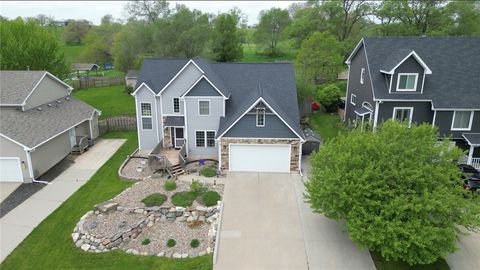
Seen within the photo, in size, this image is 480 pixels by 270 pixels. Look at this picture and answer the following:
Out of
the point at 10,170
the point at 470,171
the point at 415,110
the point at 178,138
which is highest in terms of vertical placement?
the point at 415,110

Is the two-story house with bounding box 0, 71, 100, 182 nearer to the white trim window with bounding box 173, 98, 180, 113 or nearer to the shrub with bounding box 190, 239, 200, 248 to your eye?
the white trim window with bounding box 173, 98, 180, 113

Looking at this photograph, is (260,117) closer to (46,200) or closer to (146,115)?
(146,115)

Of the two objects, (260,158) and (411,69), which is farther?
(411,69)

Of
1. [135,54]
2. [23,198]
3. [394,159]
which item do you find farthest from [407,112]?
[135,54]

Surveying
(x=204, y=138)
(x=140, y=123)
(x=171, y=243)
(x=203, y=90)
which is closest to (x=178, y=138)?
(x=204, y=138)

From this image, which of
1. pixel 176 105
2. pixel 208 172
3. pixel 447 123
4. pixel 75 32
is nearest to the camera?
pixel 208 172

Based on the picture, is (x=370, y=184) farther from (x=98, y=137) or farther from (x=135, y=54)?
(x=135, y=54)

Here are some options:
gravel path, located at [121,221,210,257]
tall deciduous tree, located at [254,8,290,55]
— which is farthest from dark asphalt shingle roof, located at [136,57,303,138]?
tall deciduous tree, located at [254,8,290,55]

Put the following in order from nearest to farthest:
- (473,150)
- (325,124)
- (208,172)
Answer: (208,172) < (473,150) < (325,124)
